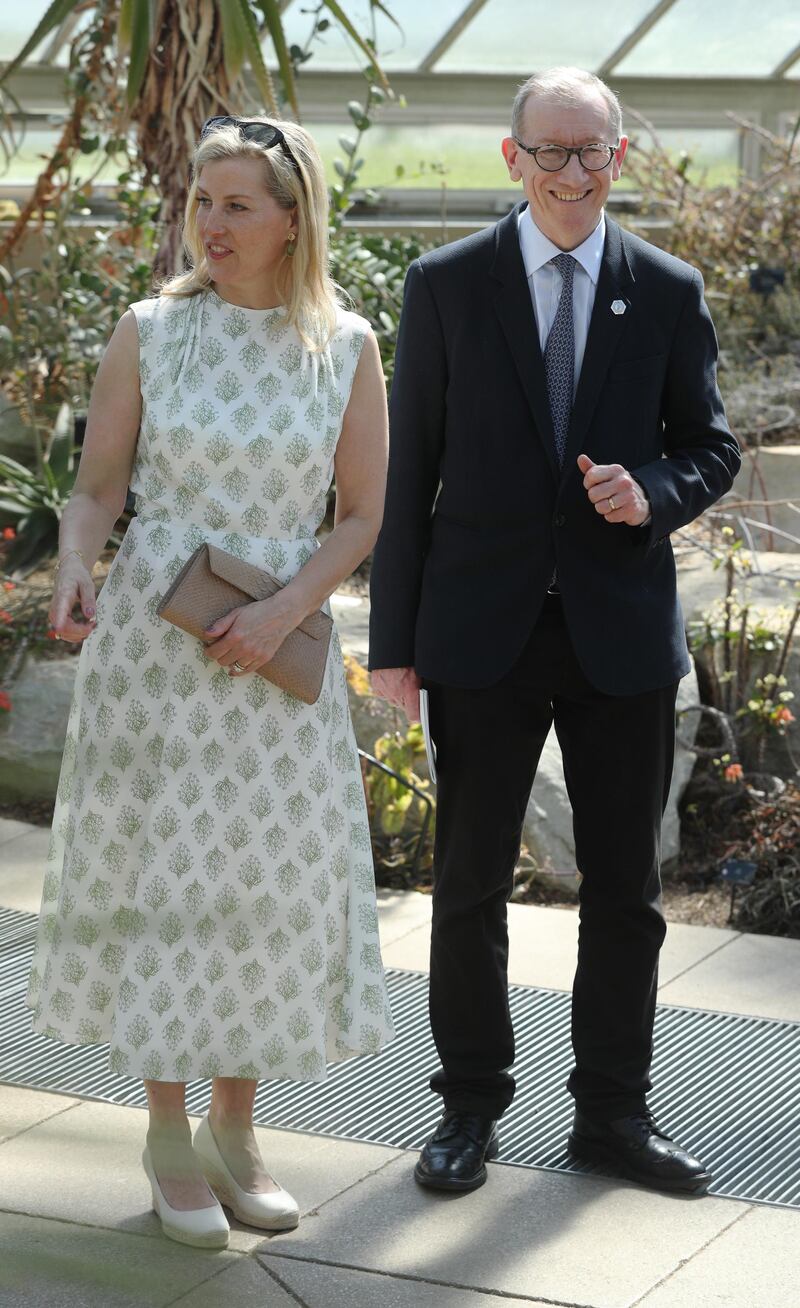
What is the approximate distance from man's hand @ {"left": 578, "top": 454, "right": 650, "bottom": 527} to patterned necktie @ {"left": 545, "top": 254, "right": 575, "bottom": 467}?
0.67 feet

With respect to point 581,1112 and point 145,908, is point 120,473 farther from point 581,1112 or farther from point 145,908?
point 581,1112

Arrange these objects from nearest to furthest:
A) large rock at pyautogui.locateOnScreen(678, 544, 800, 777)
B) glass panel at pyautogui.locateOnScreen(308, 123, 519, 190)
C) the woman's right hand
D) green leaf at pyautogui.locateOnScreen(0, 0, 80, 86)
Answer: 1. the woman's right hand
2. large rock at pyautogui.locateOnScreen(678, 544, 800, 777)
3. green leaf at pyautogui.locateOnScreen(0, 0, 80, 86)
4. glass panel at pyautogui.locateOnScreen(308, 123, 519, 190)

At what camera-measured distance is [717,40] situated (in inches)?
415

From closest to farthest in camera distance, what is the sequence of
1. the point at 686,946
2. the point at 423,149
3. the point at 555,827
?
the point at 686,946
the point at 555,827
the point at 423,149

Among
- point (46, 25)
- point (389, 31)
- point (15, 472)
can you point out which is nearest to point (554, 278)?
point (46, 25)

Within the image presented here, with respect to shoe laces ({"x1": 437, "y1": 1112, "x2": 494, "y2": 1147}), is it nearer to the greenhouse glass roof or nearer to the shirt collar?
the shirt collar

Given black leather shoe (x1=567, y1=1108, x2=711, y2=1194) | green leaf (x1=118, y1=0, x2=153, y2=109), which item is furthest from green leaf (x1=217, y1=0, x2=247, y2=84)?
black leather shoe (x1=567, y1=1108, x2=711, y2=1194)

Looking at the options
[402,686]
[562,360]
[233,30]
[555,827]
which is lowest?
[555,827]

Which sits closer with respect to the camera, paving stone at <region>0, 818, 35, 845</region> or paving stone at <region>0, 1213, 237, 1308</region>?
paving stone at <region>0, 1213, 237, 1308</region>

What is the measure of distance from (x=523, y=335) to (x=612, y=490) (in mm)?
374

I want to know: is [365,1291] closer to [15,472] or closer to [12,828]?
[12,828]

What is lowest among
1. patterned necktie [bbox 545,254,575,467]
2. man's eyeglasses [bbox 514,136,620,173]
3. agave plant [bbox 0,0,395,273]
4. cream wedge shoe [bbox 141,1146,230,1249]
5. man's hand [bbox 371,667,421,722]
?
cream wedge shoe [bbox 141,1146,230,1249]

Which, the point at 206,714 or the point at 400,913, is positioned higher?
the point at 206,714

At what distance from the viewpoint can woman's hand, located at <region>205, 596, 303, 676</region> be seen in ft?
8.41
